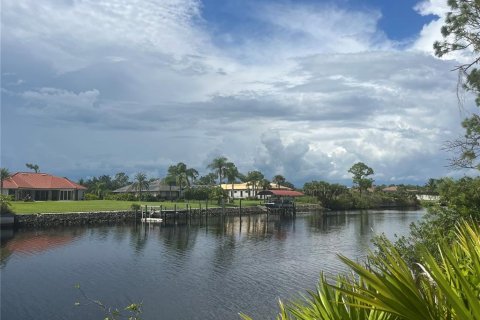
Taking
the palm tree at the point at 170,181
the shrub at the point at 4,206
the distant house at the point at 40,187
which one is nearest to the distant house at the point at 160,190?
the palm tree at the point at 170,181

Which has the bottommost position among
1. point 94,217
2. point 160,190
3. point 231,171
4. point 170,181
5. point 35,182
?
point 94,217

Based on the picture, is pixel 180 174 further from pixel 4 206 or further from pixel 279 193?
pixel 4 206

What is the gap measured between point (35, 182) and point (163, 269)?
182ft

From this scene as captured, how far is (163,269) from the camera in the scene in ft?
101

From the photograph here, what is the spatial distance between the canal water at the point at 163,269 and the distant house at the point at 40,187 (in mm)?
26431

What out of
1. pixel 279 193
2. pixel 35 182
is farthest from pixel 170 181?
pixel 35 182

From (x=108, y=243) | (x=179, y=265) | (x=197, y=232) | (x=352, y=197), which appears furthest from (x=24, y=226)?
(x=352, y=197)

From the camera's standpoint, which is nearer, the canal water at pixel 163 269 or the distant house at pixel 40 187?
the canal water at pixel 163 269

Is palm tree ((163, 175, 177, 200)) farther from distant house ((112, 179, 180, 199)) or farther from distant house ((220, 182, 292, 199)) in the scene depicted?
distant house ((220, 182, 292, 199))

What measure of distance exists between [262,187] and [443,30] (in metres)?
99.1

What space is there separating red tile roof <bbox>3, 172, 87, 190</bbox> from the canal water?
26587 mm

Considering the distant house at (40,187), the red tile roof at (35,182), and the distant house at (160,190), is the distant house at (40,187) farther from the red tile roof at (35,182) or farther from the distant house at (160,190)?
the distant house at (160,190)

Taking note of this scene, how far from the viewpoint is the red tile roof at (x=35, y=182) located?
72.4 metres

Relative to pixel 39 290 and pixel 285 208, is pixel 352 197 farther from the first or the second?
pixel 39 290
